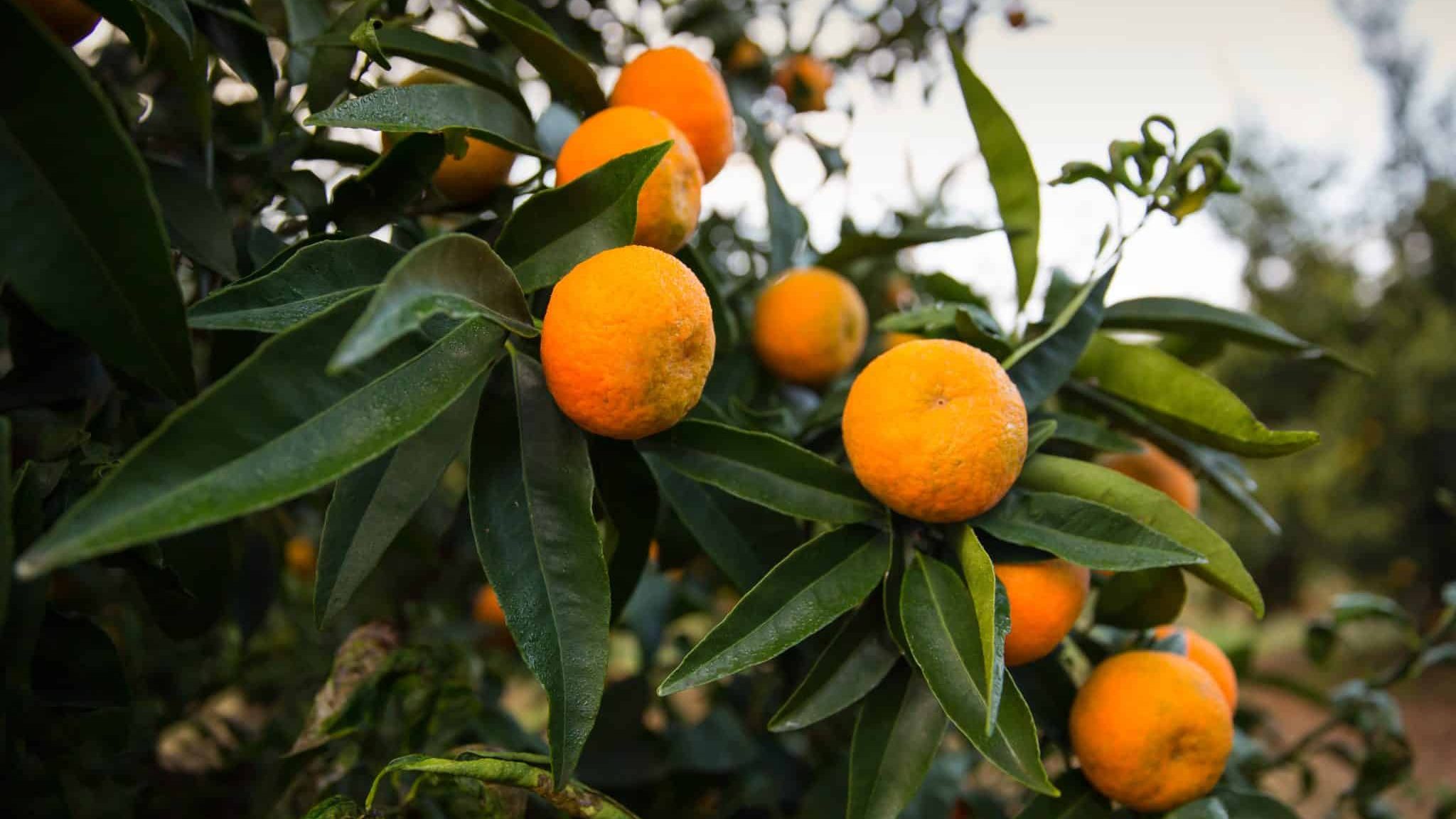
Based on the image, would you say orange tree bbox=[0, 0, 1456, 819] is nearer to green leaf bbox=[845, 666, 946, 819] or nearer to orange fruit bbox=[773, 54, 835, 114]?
green leaf bbox=[845, 666, 946, 819]

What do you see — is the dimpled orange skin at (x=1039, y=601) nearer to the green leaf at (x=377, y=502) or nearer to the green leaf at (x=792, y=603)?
the green leaf at (x=792, y=603)

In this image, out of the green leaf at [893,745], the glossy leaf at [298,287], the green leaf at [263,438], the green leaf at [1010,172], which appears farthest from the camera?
the green leaf at [1010,172]

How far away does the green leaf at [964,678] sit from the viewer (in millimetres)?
448

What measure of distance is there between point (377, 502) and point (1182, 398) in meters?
0.51

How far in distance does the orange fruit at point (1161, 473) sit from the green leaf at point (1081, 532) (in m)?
0.23

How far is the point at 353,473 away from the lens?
18.3 inches

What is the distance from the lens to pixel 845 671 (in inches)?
20.3

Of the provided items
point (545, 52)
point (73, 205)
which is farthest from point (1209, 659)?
point (73, 205)

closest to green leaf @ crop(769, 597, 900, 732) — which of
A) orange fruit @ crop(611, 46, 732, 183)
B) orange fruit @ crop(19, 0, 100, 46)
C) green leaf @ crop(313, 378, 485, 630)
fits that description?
green leaf @ crop(313, 378, 485, 630)

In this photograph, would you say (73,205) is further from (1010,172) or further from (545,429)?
(1010,172)

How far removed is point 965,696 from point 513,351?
30 centimetres

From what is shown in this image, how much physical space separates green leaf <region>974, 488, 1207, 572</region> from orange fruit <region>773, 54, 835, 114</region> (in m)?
0.60

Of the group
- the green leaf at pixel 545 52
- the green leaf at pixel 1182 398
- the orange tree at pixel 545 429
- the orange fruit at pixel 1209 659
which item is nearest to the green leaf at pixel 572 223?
the orange tree at pixel 545 429

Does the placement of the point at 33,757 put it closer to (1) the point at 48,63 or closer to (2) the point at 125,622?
(1) the point at 48,63
